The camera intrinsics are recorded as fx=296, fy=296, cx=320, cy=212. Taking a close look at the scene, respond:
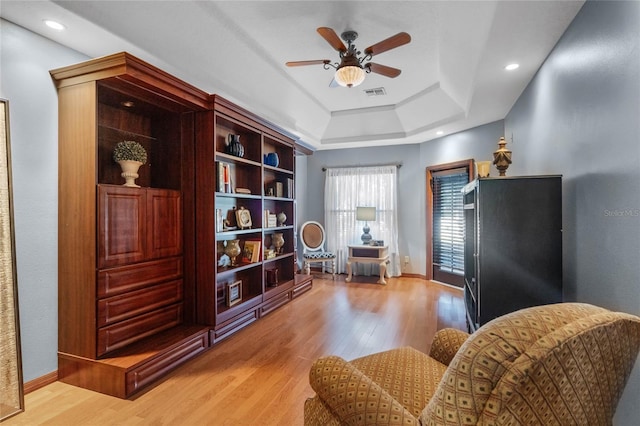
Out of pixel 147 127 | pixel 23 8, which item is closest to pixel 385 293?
pixel 147 127

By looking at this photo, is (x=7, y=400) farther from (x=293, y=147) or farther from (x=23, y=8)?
(x=293, y=147)

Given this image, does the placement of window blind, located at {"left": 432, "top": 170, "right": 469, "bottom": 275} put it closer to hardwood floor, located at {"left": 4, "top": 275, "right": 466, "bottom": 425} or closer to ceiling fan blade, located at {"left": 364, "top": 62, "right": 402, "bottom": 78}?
hardwood floor, located at {"left": 4, "top": 275, "right": 466, "bottom": 425}

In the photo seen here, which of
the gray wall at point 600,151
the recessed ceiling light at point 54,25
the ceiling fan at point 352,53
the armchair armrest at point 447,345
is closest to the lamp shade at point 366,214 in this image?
the ceiling fan at point 352,53

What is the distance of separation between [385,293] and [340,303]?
2.89 ft

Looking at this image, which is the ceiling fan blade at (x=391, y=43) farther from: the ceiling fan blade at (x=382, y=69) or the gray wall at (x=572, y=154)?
the gray wall at (x=572, y=154)

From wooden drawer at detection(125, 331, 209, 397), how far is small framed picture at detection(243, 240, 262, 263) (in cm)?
103

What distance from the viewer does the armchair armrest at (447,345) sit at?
153cm

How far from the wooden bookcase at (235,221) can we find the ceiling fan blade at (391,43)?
1511 mm

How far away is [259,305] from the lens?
3.57 meters

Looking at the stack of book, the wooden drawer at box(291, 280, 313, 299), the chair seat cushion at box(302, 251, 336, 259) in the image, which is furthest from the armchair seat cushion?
the chair seat cushion at box(302, 251, 336, 259)

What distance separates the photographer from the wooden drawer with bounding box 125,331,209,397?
6.81 feet

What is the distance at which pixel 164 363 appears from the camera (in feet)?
7.57

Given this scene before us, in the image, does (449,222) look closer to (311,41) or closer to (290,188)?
(290,188)

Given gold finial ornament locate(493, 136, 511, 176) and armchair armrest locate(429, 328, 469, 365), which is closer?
armchair armrest locate(429, 328, 469, 365)
